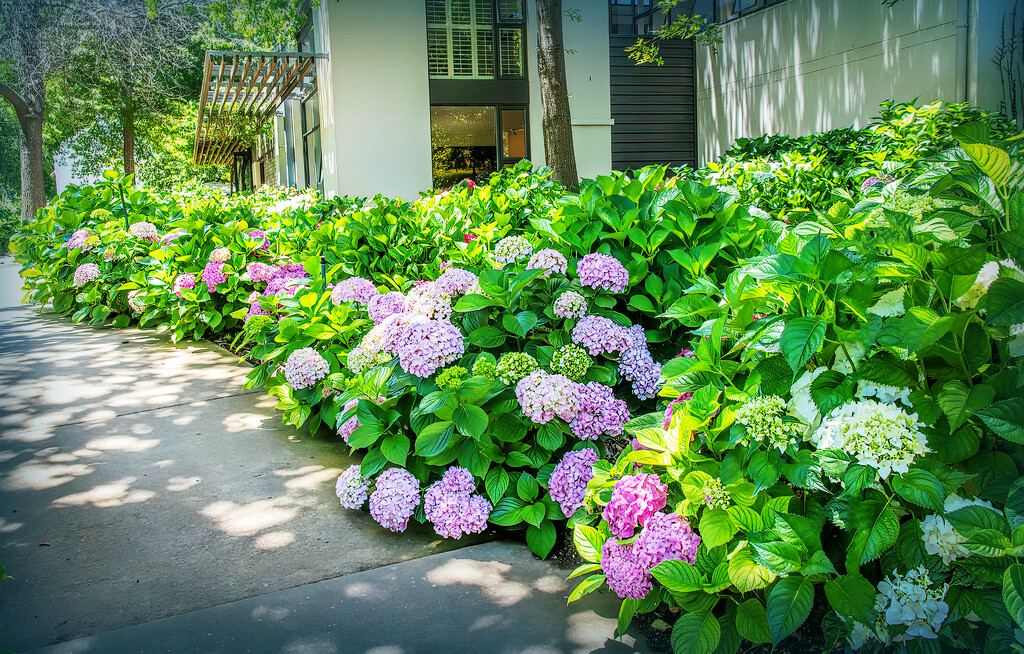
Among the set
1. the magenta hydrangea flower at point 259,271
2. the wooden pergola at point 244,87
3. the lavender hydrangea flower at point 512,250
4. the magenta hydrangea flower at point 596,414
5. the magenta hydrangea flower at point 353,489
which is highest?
the wooden pergola at point 244,87

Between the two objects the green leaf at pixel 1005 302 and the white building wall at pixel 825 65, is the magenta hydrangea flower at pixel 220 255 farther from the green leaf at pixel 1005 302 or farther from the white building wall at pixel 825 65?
the white building wall at pixel 825 65

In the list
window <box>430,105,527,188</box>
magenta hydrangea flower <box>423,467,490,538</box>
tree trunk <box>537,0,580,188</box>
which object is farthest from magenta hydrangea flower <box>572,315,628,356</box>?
window <box>430,105,527,188</box>

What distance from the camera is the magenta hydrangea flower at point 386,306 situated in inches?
142

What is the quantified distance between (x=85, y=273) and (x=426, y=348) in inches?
Result: 244

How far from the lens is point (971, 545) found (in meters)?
1.66

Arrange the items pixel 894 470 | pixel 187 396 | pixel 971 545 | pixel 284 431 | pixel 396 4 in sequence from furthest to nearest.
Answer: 1. pixel 396 4
2. pixel 187 396
3. pixel 284 431
4. pixel 894 470
5. pixel 971 545

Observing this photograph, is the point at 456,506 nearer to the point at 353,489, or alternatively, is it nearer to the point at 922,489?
the point at 353,489

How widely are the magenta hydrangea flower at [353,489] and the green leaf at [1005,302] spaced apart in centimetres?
238


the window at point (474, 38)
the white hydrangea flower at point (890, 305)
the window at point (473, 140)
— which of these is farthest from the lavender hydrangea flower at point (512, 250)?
the window at point (474, 38)

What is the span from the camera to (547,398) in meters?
2.83

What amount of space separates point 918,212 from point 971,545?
0.91 meters

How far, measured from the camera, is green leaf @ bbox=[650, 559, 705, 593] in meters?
2.08

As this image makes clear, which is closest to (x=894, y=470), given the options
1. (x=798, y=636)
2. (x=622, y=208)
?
(x=798, y=636)

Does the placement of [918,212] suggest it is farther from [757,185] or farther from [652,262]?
[757,185]
